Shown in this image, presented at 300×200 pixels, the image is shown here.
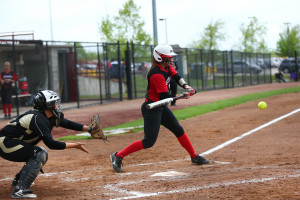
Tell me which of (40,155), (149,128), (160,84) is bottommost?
(40,155)

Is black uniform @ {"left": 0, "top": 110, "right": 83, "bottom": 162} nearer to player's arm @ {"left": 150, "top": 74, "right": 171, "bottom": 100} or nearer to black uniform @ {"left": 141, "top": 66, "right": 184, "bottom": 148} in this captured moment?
black uniform @ {"left": 141, "top": 66, "right": 184, "bottom": 148}

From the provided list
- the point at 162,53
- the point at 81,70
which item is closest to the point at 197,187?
the point at 162,53

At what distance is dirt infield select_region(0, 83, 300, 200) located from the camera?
5.63 meters

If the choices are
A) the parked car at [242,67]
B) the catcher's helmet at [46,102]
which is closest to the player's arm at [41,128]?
the catcher's helmet at [46,102]

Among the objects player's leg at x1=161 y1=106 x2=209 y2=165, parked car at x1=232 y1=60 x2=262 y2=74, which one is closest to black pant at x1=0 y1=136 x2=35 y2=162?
player's leg at x1=161 y1=106 x2=209 y2=165

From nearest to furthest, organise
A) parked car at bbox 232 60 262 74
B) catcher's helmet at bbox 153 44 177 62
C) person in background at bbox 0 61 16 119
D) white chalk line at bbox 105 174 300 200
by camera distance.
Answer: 1. white chalk line at bbox 105 174 300 200
2. catcher's helmet at bbox 153 44 177 62
3. person in background at bbox 0 61 16 119
4. parked car at bbox 232 60 262 74

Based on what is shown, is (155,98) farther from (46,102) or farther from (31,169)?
(31,169)

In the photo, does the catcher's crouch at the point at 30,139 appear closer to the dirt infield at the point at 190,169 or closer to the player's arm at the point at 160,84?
the dirt infield at the point at 190,169

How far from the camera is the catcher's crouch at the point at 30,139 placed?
578cm

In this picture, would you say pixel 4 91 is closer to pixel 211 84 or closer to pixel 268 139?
pixel 268 139

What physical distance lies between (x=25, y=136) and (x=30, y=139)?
9 centimetres

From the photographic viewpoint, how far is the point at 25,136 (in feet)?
19.7

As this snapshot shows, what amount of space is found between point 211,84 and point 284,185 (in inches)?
1134

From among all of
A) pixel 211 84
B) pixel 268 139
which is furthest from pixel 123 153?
pixel 211 84
